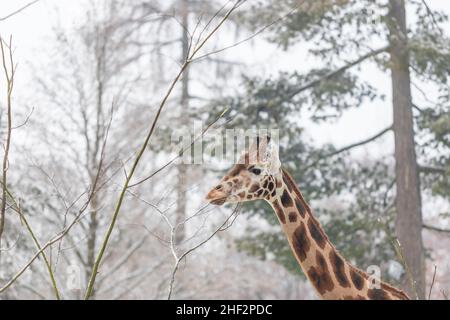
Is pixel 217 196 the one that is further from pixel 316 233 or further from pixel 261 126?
pixel 261 126

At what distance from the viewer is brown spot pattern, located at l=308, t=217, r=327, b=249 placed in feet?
9.62

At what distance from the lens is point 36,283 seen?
11.4 m

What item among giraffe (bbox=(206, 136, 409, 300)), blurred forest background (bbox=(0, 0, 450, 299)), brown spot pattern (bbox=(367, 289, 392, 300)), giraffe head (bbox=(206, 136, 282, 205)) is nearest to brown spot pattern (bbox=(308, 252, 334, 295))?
giraffe (bbox=(206, 136, 409, 300))

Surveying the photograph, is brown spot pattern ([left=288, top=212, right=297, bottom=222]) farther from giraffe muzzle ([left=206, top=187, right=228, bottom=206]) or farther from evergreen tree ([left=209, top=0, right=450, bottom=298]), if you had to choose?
evergreen tree ([left=209, top=0, right=450, bottom=298])

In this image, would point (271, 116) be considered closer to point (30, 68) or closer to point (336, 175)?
point (336, 175)

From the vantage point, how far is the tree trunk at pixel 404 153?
9758mm

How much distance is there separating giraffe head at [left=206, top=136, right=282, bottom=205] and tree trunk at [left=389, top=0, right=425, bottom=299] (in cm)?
700

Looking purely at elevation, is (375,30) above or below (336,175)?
above

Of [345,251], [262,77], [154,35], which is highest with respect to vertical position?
[154,35]

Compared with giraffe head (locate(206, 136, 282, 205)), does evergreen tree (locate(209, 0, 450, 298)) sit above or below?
above
